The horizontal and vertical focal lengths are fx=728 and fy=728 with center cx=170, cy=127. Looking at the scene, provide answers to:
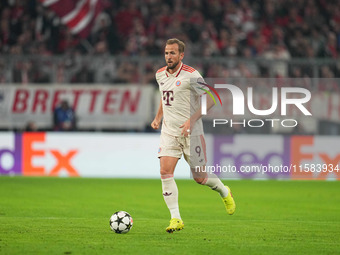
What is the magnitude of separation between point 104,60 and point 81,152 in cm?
253

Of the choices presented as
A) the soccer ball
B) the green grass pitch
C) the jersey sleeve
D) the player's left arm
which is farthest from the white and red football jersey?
the green grass pitch

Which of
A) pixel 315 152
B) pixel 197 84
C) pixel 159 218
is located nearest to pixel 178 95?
pixel 197 84

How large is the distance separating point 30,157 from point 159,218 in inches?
339

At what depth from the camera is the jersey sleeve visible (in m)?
9.38

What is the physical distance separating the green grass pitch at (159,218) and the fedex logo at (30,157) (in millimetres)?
690

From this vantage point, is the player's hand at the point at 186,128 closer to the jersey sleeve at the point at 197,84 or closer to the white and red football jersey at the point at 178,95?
the white and red football jersey at the point at 178,95

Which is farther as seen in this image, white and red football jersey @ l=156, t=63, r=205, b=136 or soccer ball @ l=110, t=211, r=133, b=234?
white and red football jersey @ l=156, t=63, r=205, b=136

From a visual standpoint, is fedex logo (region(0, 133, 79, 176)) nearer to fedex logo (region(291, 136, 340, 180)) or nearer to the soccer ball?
fedex logo (region(291, 136, 340, 180))

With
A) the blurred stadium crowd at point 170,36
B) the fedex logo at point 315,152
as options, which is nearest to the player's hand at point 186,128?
the blurred stadium crowd at point 170,36

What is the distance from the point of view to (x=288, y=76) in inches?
730

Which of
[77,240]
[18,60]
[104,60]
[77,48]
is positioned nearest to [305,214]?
[77,240]

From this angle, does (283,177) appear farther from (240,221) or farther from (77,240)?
(77,240)

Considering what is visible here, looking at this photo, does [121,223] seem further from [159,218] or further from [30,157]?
[30,157]

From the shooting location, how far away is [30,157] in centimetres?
1905
